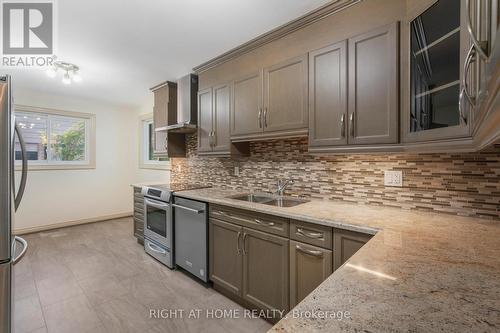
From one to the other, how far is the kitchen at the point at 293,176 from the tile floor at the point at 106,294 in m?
0.02

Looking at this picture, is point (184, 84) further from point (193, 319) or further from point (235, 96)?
point (193, 319)

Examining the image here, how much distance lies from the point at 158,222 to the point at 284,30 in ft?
8.34

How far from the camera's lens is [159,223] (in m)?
2.96

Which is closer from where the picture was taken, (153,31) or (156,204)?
(153,31)

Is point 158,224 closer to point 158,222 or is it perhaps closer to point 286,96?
point 158,222

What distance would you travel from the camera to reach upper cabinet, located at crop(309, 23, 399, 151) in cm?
152

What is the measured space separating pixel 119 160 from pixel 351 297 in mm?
5465

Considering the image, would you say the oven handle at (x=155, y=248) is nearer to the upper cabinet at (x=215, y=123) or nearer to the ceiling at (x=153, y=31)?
the upper cabinet at (x=215, y=123)

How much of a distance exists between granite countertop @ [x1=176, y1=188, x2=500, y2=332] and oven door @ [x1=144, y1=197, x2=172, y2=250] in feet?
7.35

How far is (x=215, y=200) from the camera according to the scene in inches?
87.7

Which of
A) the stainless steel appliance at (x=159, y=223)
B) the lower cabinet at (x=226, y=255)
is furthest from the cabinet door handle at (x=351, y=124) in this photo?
the stainless steel appliance at (x=159, y=223)

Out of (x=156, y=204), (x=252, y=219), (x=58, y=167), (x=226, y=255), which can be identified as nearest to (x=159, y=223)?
(x=156, y=204)

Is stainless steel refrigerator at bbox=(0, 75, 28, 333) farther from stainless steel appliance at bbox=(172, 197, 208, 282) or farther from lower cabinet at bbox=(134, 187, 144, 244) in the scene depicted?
lower cabinet at bbox=(134, 187, 144, 244)

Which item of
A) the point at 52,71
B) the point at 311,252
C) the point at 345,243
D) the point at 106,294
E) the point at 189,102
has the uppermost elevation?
the point at 52,71
